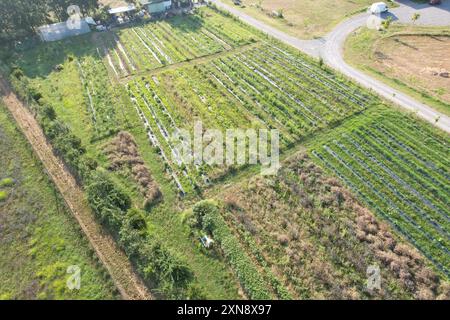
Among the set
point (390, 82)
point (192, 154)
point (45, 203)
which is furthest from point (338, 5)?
point (45, 203)

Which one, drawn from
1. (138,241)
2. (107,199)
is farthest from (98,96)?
(138,241)

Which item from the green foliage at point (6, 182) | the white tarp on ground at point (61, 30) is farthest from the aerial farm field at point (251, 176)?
the white tarp on ground at point (61, 30)

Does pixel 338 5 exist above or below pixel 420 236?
above

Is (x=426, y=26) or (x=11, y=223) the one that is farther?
(x=426, y=26)

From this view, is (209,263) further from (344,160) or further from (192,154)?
(344,160)

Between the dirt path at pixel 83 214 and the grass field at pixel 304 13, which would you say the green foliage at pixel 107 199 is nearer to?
the dirt path at pixel 83 214

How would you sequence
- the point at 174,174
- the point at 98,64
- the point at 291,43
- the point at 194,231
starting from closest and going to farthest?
1. the point at 194,231
2. the point at 174,174
3. the point at 98,64
4. the point at 291,43

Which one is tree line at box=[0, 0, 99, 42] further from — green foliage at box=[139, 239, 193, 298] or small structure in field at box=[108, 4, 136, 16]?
green foliage at box=[139, 239, 193, 298]
